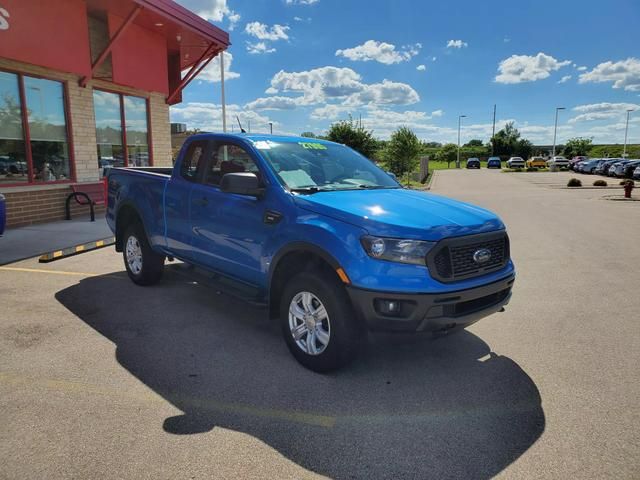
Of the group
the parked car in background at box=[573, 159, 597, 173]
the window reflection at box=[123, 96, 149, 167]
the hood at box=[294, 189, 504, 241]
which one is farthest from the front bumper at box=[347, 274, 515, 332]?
the parked car in background at box=[573, 159, 597, 173]

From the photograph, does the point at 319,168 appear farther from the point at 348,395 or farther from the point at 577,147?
the point at 577,147

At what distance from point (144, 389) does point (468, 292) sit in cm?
254

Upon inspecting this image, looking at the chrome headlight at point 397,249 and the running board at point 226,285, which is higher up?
the chrome headlight at point 397,249

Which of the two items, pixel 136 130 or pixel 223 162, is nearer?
pixel 223 162

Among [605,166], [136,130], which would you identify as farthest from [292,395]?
[605,166]

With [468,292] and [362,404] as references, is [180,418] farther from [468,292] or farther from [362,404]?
[468,292]

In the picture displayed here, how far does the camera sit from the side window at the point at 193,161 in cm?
530

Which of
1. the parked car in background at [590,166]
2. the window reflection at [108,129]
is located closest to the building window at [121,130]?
the window reflection at [108,129]

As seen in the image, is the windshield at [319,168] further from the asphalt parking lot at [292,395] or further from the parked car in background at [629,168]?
the parked car in background at [629,168]

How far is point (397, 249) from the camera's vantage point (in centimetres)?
344

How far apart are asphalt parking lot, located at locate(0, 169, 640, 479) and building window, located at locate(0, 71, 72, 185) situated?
22.1 feet

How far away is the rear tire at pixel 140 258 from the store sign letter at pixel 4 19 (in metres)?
6.90

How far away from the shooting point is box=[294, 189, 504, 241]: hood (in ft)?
11.3

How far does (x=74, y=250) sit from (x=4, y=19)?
561cm
